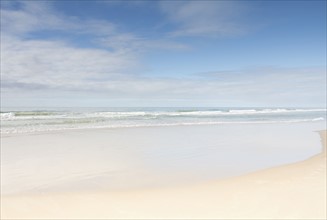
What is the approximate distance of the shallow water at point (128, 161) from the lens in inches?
233

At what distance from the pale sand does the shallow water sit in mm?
650

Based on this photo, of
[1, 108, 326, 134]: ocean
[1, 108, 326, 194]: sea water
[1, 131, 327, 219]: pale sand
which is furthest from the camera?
[1, 108, 326, 134]: ocean

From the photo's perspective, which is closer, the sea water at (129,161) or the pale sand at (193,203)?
the pale sand at (193,203)

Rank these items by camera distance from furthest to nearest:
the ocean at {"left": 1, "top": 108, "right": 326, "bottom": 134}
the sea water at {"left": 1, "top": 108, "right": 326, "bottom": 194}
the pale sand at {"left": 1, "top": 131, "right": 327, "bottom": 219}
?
the ocean at {"left": 1, "top": 108, "right": 326, "bottom": 134}
the sea water at {"left": 1, "top": 108, "right": 326, "bottom": 194}
the pale sand at {"left": 1, "top": 131, "right": 327, "bottom": 219}

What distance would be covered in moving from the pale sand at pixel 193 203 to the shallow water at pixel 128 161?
0.65 m

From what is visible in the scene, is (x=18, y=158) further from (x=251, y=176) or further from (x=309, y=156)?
(x=309, y=156)

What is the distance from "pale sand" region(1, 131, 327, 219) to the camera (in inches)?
159

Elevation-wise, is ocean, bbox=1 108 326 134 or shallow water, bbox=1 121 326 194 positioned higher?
ocean, bbox=1 108 326 134

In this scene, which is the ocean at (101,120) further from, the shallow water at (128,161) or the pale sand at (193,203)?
the pale sand at (193,203)

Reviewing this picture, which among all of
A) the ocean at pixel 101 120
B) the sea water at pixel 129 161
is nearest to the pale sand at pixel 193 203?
the sea water at pixel 129 161

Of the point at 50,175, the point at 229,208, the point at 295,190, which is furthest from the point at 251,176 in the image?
the point at 50,175

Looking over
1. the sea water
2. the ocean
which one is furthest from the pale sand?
the ocean

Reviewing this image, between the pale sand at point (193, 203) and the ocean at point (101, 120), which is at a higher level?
the ocean at point (101, 120)

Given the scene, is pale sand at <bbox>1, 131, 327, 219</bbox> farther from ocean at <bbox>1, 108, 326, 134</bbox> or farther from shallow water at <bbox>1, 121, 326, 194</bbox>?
ocean at <bbox>1, 108, 326, 134</bbox>
